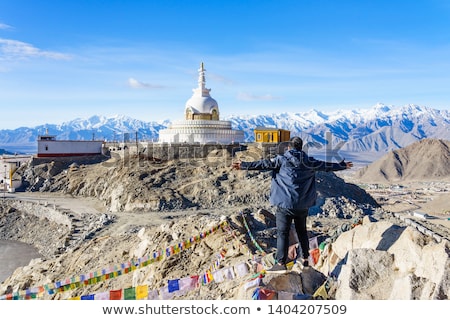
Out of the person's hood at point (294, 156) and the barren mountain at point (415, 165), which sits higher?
the person's hood at point (294, 156)

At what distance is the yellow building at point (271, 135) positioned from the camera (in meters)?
31.2

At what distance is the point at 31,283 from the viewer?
14.6 m

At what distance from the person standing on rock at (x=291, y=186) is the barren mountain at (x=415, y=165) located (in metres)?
107

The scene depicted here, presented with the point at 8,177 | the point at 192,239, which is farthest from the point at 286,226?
the point at 8,177

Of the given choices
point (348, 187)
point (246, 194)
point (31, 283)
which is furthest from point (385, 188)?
point (31, 283)

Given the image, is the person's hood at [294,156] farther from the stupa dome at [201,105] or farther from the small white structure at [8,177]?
the small white structure at [8,177]

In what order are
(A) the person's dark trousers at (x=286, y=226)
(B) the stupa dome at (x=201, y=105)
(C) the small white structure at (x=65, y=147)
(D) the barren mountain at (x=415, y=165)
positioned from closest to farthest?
1. (A) the person's dark trousers at (x=286, y=226)
2. (B) the stupa dome at (x=201, y=105)
3. (C) the small white structure at (x=65, y=147)
4. (D) the barren mountain at (x=415, y=165)

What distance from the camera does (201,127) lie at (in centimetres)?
3334

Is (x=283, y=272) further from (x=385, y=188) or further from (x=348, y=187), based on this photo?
(x=385, y=188)

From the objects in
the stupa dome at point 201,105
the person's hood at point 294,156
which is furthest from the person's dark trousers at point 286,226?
the stupa dome at point 201,105

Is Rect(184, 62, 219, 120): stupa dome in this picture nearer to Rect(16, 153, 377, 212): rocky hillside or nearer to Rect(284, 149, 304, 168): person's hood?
Rect(16, 153, 377, 212): rocky hillside

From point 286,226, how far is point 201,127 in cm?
2741

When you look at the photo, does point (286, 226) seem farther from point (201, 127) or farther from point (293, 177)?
point (201, 127)

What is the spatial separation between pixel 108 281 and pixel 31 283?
193 inches
